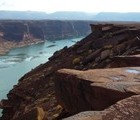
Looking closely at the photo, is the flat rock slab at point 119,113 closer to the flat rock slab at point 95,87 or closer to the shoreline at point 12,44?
the flat rock slab at point 95,87

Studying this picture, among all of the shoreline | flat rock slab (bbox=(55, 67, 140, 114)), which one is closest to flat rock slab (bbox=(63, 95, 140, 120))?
flat rock slab (bbox=(55, 67, 140, 114))

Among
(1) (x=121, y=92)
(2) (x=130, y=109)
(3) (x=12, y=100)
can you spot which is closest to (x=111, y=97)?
(1) (x=121, y=92)

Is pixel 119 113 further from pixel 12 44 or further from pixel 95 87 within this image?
pixel 12 44

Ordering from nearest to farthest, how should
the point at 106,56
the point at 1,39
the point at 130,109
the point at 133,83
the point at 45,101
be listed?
the point at 130,109
the point at 133,83
the point at 45,101
the point at 106,56
the point at 1,39

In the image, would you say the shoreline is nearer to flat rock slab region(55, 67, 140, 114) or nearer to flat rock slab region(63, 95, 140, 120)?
flat rock slab region(55, 67, 140, 114)

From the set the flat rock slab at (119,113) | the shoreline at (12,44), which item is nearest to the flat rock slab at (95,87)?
the flat rock slab at (119,113)

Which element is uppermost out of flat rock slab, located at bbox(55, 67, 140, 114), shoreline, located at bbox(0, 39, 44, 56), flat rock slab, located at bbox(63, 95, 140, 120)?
flat rock slab, located at bbox(63, 95, 140, 120)

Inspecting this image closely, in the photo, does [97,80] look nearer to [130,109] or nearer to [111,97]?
[111,97]
